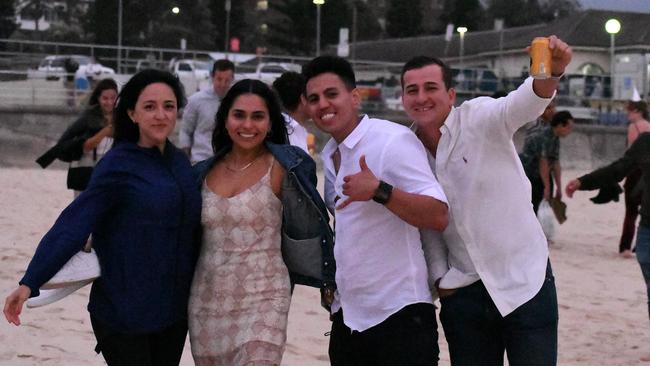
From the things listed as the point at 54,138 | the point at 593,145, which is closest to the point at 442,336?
the point at 54,138

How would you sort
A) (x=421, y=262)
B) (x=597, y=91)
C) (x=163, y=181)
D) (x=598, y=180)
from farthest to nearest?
(x=597, y=91) < (x=598, y=180) < (x=163, y=181) < (x=421, y=262)

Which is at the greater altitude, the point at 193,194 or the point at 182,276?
the point at 193,194

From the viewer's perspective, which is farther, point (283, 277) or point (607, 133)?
point (607, 133)

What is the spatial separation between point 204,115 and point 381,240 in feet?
17.8

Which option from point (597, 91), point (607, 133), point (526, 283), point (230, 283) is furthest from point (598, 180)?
point (597, 91)

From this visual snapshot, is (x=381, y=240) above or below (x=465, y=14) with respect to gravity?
below

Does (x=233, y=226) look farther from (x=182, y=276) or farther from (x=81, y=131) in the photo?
(x=81, y=131)

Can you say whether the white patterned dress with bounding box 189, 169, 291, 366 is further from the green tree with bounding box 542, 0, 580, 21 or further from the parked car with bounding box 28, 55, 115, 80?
the green tree with bounding box 542, 0, 580, 21

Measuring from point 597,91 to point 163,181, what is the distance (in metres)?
33.2

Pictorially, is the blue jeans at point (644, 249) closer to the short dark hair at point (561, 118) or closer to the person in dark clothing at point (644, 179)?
the person in dark clothing at point (644, 179)

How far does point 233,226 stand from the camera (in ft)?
13.6

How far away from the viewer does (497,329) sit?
4.05m

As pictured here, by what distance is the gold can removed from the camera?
12.1 feet

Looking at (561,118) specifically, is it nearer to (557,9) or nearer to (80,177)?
(80,177)
